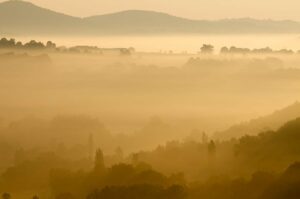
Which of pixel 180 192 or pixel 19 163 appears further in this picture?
pixel 19 163

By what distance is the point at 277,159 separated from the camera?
14038 centimetres

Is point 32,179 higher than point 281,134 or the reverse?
the reverse

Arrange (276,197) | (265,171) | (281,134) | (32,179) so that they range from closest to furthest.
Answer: (276,197)
(265,171)
(281,134)
(32,179)

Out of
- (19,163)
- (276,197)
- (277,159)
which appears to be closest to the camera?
(276,197)

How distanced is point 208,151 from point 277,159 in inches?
970

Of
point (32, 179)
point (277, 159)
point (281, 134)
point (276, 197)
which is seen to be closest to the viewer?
point (276, 197)

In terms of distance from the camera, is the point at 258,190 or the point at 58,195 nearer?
the point at 258,190

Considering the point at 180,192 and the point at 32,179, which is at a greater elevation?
the point at 180,192

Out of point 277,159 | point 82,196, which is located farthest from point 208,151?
point 82,196

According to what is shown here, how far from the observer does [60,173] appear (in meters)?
149

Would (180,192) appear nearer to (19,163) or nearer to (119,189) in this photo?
(119,189)

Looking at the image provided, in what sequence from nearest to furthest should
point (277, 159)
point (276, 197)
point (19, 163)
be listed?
point (276, 197) → point (277, 159) → point (19, 163)

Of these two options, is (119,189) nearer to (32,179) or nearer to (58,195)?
(58,195)

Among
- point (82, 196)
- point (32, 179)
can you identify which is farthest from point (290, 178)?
point (32, 179)
